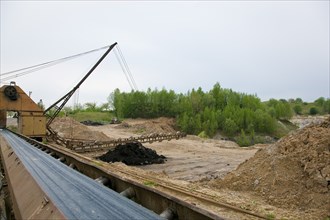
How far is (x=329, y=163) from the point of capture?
7430 millimetres

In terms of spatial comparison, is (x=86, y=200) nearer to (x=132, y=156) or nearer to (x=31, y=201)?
(x=31, y=201)

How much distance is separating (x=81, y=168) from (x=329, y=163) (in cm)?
544

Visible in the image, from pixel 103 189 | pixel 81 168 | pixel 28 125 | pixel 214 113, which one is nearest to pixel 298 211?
pixel 81 168

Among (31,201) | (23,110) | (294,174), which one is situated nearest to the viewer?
(31,201)

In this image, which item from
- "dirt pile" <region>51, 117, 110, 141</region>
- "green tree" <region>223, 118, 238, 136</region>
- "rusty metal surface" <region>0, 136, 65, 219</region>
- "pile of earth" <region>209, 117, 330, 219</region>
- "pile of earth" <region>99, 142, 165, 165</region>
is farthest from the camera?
"green tree" <region>223, 118, 238, 136</region>

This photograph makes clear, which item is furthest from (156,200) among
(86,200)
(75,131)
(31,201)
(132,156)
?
(75,131)

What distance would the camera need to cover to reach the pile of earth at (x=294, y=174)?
7058 mm

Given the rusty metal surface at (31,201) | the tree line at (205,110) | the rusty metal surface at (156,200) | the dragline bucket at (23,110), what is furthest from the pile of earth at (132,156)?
the tree line at (205,110)

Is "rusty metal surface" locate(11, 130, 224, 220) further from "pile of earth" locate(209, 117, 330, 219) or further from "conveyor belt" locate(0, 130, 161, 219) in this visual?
"pile of earth" locate(209, 117, 330, 219)

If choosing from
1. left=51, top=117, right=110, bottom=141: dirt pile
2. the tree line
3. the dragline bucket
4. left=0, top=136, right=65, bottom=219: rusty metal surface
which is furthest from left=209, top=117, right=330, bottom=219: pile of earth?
the tree line

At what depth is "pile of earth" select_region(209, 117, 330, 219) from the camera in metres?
7.06

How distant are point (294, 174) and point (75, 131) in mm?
22946

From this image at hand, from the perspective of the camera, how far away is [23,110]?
54.3 ft

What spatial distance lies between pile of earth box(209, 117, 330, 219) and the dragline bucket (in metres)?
11.1
